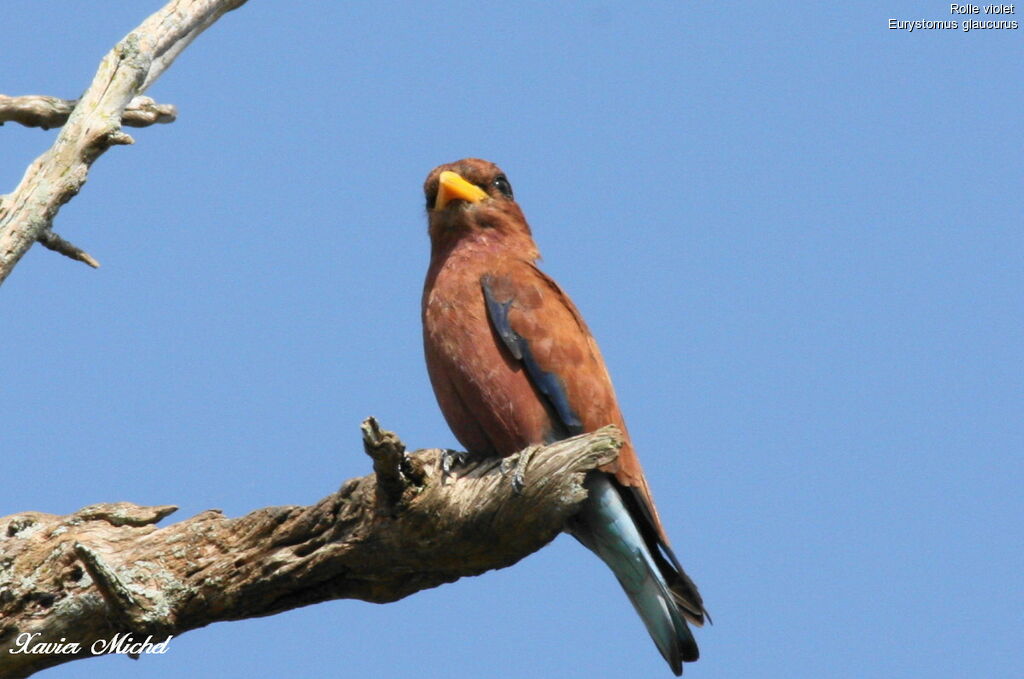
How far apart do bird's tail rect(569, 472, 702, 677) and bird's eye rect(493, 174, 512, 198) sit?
225cm

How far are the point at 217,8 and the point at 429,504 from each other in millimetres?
3738

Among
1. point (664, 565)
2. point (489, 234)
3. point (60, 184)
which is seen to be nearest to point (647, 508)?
point (664, 565)

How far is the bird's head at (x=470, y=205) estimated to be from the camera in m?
7.82

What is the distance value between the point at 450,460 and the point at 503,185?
231 cm

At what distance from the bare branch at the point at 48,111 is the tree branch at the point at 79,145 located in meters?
0.21

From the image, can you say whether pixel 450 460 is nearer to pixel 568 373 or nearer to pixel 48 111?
pixel 568 373

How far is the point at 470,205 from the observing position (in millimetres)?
7852

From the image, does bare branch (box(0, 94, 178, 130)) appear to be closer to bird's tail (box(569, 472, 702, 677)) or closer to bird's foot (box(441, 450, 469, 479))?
bird's foot (box(441, 450, 469, 479))

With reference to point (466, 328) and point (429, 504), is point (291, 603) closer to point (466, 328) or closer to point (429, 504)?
point (429, 504)

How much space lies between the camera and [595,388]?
698 cm

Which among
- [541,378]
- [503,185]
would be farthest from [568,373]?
[503,185]

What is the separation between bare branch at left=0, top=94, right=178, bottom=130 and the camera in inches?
299
